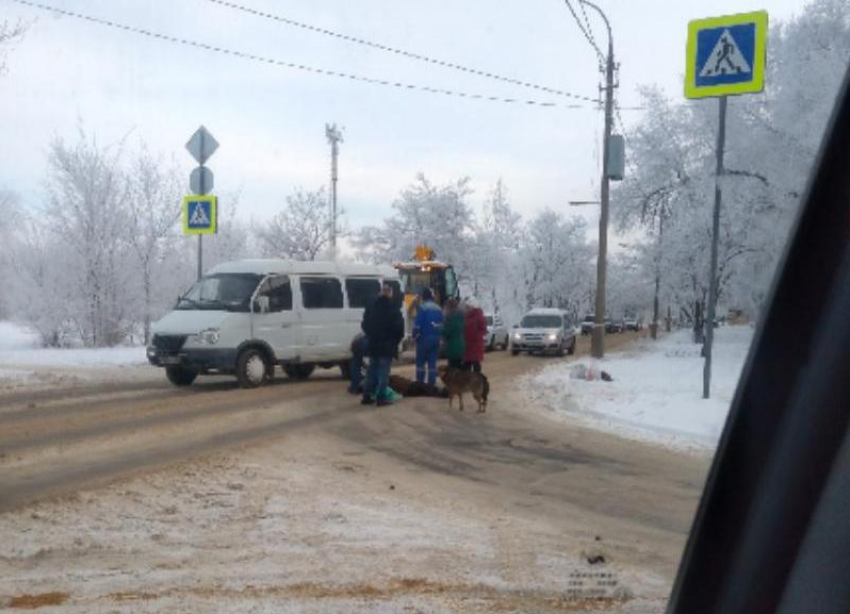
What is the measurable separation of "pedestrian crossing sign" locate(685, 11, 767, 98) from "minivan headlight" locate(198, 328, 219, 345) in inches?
330

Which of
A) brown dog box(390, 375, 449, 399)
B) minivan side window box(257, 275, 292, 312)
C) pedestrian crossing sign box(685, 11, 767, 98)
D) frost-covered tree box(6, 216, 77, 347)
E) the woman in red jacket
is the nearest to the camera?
pedestrian crossing sign box(685, 11, 767, 98)

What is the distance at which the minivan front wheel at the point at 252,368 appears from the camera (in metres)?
15.3

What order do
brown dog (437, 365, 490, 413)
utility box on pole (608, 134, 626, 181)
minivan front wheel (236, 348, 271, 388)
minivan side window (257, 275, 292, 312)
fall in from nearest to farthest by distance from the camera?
brown dog (437, 365, 490, 413) → minivan front wheel (236, 348, 271, 388) → minivan side window (257, 275, 292, 312) → utility box on pole (608, 134, 626, 181)

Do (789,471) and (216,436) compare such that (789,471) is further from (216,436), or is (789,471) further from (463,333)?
(463,333)

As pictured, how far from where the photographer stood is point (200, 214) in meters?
18.4

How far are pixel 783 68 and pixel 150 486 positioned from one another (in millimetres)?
20522

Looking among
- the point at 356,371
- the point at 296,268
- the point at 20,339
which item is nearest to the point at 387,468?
the point at 356,371

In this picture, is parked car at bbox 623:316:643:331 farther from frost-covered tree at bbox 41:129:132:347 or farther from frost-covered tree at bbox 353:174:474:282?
frost-covered tree at bbox 41:129:132:347

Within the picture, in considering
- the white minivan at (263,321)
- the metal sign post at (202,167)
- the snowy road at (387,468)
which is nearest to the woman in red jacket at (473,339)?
the snowy road at (387,468)

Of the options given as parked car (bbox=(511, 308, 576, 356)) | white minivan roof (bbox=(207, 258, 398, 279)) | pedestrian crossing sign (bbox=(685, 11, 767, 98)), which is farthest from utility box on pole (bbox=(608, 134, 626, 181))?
pedestrian crossing sign (bbox=(685, 11, 767, 98))

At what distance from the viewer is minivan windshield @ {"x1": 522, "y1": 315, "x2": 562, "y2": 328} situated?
31641 mm

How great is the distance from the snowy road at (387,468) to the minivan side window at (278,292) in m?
2.47

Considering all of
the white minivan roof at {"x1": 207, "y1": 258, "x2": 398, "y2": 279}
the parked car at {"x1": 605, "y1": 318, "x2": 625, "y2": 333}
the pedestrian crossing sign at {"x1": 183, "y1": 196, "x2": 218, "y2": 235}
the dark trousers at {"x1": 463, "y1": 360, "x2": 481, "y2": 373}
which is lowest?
the parked car at {"x1": 605, "y1": 318, "x2": 625, "y2": 333}

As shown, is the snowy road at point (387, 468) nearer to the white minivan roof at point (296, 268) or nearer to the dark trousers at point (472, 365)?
the dark trousers at point (472, 365)
